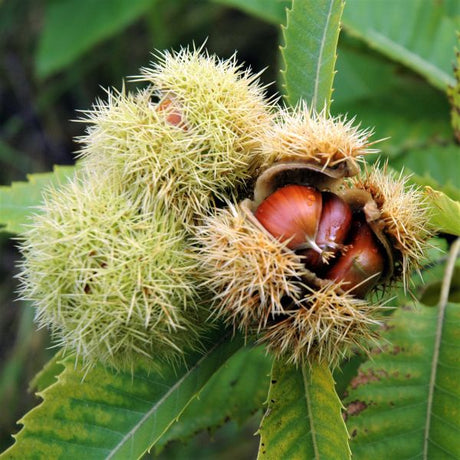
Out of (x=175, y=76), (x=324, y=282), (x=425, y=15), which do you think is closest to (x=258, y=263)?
(x=324, y=282)

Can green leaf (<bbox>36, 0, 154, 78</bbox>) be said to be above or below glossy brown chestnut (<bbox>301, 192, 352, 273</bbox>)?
above

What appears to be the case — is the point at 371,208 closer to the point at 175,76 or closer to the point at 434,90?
the point at 175,76

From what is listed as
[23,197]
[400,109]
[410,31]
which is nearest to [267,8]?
[410,31]

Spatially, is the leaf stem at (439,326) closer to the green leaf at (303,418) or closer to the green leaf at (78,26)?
the green leaf at (303,418)

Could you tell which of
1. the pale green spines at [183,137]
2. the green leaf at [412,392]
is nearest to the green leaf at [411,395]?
the green leaf at [412,392]

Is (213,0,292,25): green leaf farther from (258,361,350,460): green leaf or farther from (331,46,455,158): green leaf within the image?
(258,361,350,460): green leaf

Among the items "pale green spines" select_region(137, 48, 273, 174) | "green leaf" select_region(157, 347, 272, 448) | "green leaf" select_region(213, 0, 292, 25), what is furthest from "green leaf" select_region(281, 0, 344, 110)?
"green leaf" select_region(213, 0, 292, 25)
